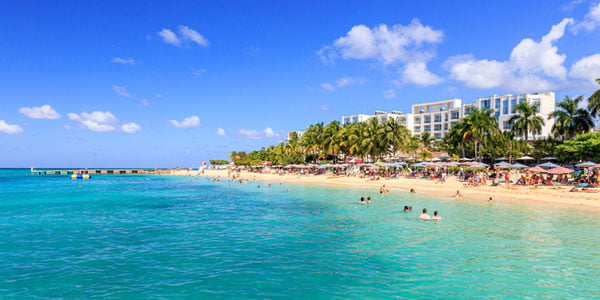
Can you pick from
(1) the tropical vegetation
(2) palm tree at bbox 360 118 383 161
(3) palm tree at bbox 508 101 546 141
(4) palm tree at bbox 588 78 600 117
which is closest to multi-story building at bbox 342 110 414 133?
(1) the tropical vegetation

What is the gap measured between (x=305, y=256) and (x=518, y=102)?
3082 inches

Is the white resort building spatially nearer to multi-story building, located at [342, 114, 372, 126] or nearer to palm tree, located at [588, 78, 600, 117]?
multi-story building, located at [342, 114, 372, 126]

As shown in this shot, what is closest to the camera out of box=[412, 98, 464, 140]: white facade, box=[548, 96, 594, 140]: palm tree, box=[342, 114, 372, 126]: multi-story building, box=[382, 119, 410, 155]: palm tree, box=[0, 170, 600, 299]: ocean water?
box=[0, 170, 600, 299]: ocean water

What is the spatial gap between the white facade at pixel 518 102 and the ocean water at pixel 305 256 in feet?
201

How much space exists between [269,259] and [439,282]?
5.43 meters

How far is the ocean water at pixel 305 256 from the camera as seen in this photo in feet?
32.2

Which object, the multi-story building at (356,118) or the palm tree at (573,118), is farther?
the multi-story building at (356,118)

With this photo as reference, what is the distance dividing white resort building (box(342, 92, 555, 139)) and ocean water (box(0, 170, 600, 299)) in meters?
57.6

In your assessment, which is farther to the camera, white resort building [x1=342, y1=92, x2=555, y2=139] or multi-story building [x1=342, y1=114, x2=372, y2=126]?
multi-story building [x1=342, y1=114, x2=372, y2=126]

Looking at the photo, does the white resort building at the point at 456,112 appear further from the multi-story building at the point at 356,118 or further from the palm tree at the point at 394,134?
the palm tree at the point at 394,134

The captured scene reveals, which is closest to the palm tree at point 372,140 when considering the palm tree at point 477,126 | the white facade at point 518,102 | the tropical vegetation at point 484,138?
the tropical vegetation at point 484,138

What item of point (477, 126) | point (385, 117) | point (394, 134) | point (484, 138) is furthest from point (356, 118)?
point (477, 126)

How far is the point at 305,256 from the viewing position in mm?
13016

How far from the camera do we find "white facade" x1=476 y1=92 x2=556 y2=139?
75.6 m
